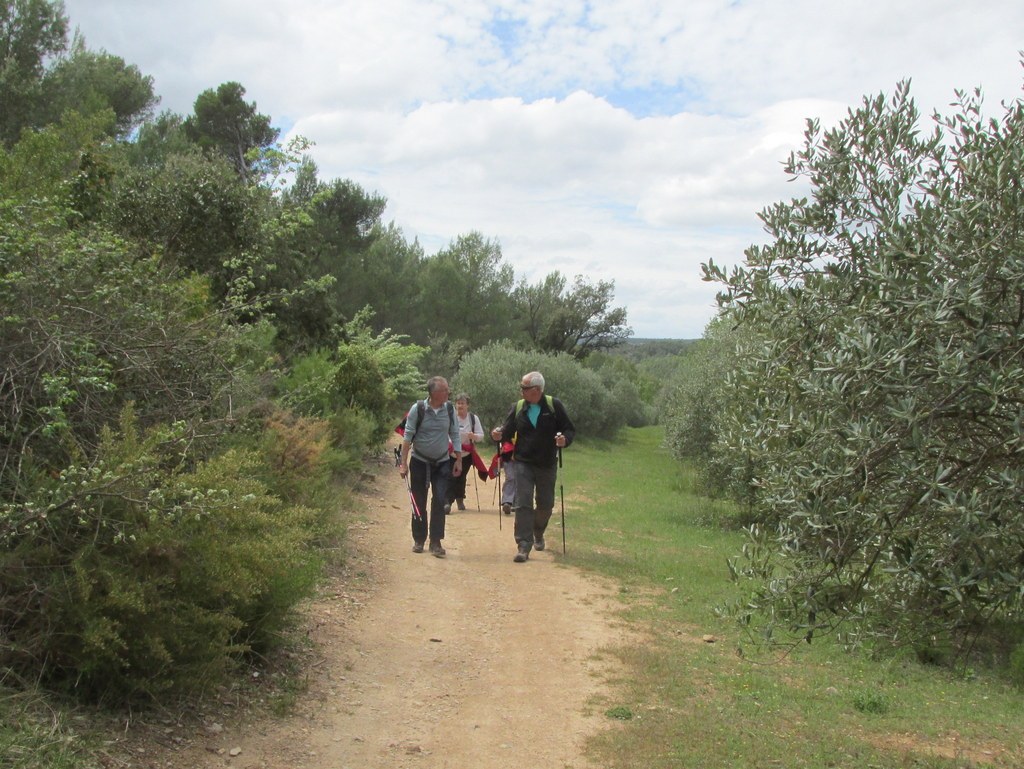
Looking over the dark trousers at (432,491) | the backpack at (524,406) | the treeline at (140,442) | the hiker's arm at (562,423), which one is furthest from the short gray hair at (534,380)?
the treeline at (140,442)

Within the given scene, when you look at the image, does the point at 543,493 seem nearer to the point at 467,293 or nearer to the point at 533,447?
the point at 533,447

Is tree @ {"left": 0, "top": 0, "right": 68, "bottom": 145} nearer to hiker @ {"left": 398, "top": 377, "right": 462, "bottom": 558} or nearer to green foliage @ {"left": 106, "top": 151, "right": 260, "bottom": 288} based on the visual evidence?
green foliage @ {"left": 106, "top": 151, "right": 260, "bottom": 288}

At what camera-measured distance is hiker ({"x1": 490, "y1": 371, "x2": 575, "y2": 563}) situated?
430 inches

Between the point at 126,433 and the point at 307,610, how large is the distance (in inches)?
127

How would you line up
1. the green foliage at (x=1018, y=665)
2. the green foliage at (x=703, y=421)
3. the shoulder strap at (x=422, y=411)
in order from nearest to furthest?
1. the green foliage at (x=1018, y=665)
2. the shoulder strap at (x=422, y=411)
3. the green foliage at (x=703, y=421)

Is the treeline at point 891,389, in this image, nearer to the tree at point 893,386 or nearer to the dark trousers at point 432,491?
the tree at point 893,386

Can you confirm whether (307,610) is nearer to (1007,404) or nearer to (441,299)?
(1007,404)

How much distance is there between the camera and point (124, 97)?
29688mm

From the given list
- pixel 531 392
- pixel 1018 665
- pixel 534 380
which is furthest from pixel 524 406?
pixel 1018 665

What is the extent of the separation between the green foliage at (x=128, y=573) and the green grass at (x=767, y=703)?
2.46m

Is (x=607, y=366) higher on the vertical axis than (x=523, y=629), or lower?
higher

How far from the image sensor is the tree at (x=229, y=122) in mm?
33500

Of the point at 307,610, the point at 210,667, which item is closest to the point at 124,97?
the point at 307,610

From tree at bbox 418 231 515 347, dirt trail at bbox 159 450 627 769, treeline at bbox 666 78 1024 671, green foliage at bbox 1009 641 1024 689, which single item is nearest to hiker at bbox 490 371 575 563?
dirt trail at bbox 159 450 627 769
